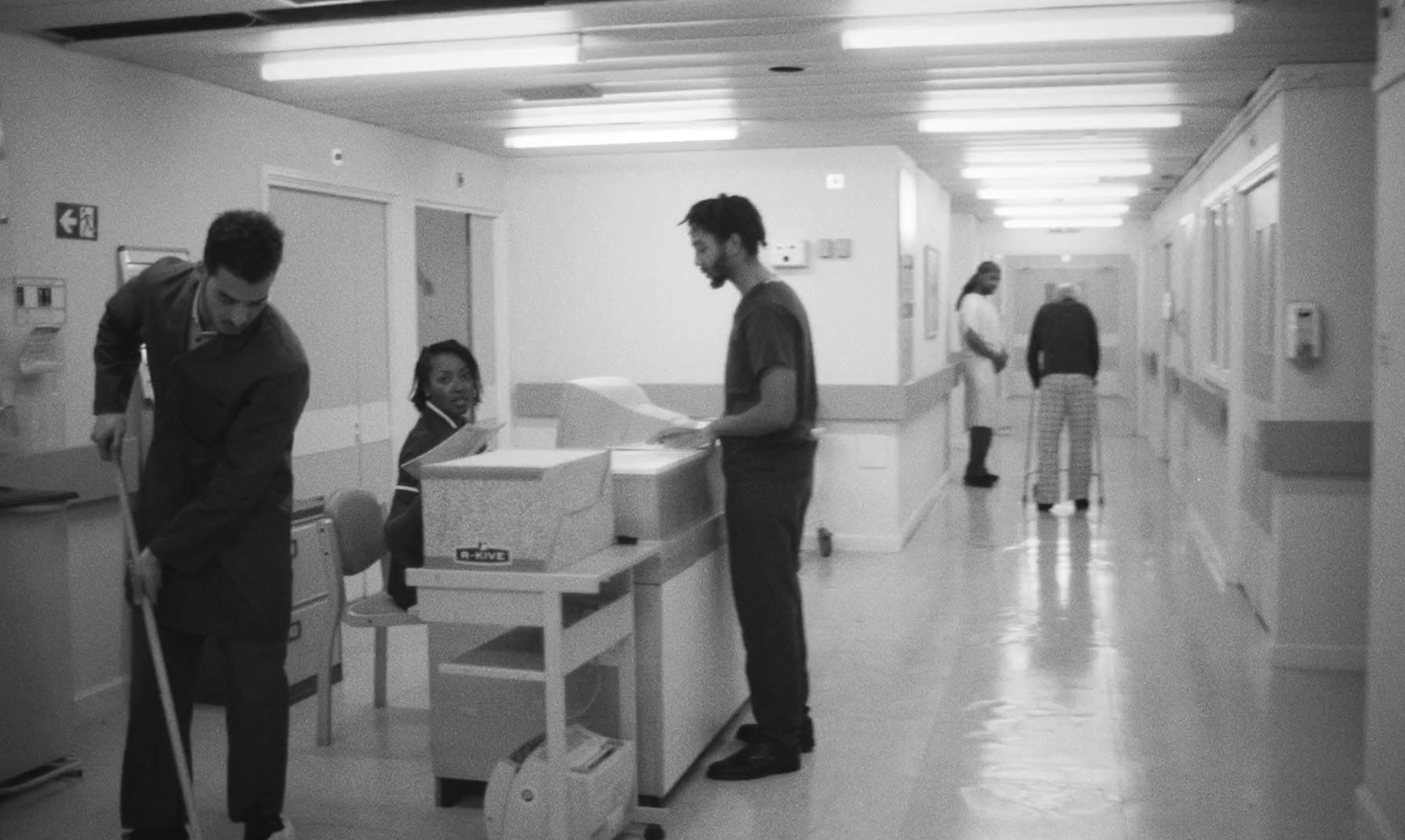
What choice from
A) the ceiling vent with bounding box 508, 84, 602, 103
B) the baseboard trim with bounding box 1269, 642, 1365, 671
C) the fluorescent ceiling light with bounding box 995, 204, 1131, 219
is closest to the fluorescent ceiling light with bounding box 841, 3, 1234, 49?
the ceiling vent with bounding box 508, 84, 602, 103

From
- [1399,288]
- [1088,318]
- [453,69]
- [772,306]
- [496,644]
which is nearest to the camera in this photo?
[1399,288]

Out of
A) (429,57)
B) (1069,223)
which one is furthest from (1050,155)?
(1069,223)

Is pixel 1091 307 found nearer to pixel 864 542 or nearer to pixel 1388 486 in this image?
pixel 864 542

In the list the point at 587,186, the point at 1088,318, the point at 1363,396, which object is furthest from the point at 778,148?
the point at 1363,396

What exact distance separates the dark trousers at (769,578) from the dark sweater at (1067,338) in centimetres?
580

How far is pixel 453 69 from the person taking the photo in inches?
208

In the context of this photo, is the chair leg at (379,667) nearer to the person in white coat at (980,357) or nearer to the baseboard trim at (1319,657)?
the baseboard trim at (1319,657)

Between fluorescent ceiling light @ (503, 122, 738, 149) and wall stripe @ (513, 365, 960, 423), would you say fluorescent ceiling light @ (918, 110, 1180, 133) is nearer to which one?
fluorescent ceiling light @ (503, 122, 738, 149)

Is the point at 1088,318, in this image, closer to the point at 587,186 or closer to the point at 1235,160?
the point at 1235,160

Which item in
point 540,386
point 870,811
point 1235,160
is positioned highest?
point 1235,160

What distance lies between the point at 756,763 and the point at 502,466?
143 centimetres

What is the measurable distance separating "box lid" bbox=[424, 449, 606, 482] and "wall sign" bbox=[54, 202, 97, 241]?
2235 millimetres

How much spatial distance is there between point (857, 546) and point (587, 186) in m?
2.72

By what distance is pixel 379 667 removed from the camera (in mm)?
4949
